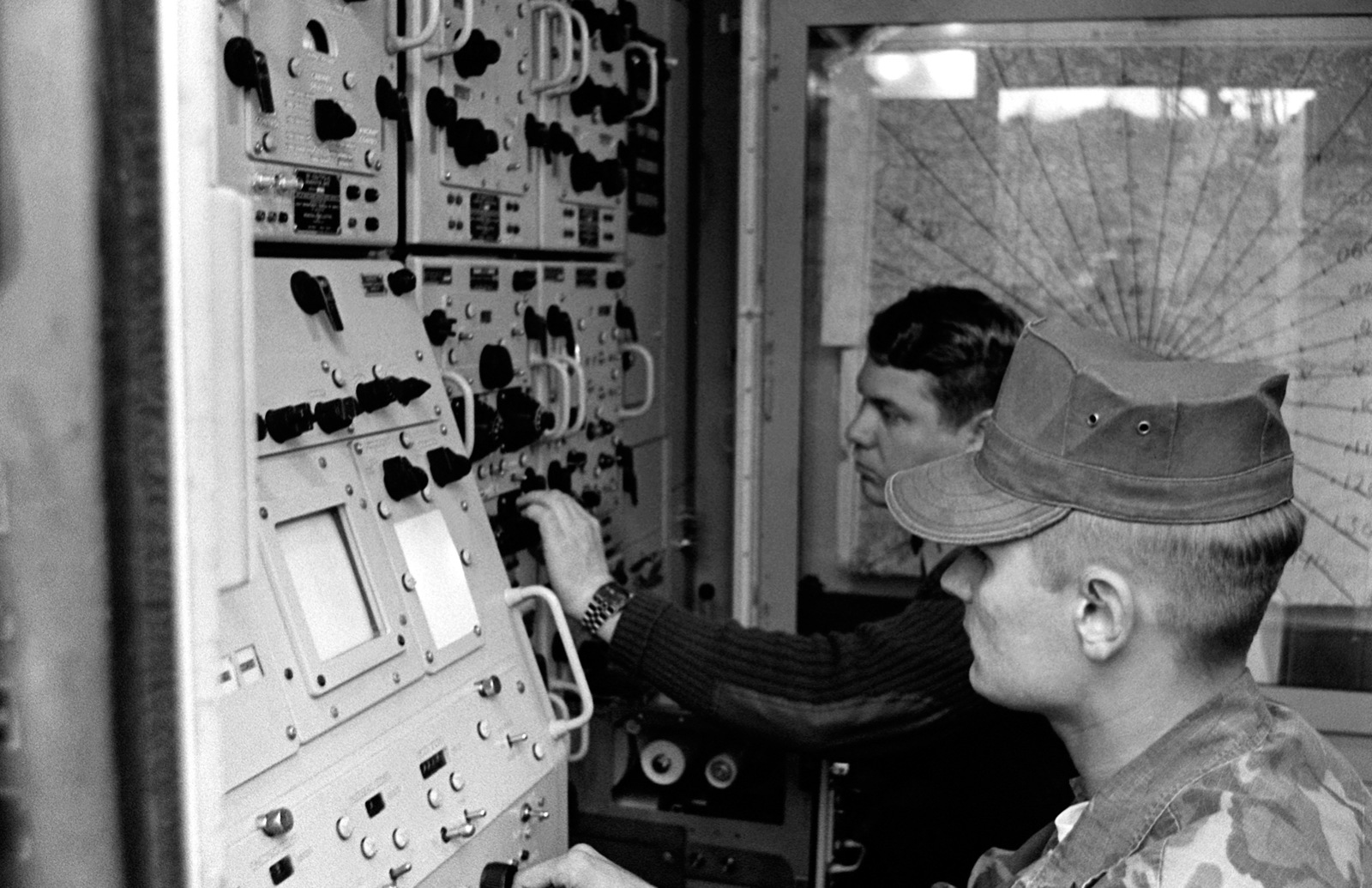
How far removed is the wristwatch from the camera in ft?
8.91

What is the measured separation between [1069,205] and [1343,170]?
676mm

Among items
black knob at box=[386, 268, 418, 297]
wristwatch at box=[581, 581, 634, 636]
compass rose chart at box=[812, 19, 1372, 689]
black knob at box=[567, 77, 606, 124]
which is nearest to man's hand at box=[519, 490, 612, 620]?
wristwatch at box=[581, 581, 634, 636]

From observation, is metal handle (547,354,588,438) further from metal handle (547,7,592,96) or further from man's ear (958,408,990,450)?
man's ear (958,408,990,450)

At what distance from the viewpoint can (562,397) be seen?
3.38m

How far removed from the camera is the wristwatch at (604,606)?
2715 millimetres

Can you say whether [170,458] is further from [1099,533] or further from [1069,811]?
[1069,811]

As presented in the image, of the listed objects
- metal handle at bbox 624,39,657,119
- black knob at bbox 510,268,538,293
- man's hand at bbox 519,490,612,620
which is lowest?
man's hand at bbox 519,490,612,620

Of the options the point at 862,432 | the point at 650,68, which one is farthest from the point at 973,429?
the point at 650,68

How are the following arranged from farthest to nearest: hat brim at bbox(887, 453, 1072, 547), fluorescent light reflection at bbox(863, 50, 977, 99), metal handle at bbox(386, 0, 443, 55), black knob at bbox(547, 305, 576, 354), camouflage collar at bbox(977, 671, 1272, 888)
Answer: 1. fluorescent light reflection at bbox(863, 50, 977, 99)
2. black knob at bbox(547, 305, 576, 354)
3. metal handle at bbox(386, 0, 443, 55)
4. hat brim at bbox(887, 453, 1072, 547)
5. camouflage collar at bbox(977, 671, 1272, 888)

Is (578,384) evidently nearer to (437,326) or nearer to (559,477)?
(559,477)

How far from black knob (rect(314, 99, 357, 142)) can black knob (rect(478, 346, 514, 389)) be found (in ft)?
2.38

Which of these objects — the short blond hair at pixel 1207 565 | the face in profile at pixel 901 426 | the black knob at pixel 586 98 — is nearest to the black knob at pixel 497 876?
the short blond hair at pixel 1207 565

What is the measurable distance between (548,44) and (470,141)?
511 millimetres

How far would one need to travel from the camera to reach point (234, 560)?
105 centimetres
